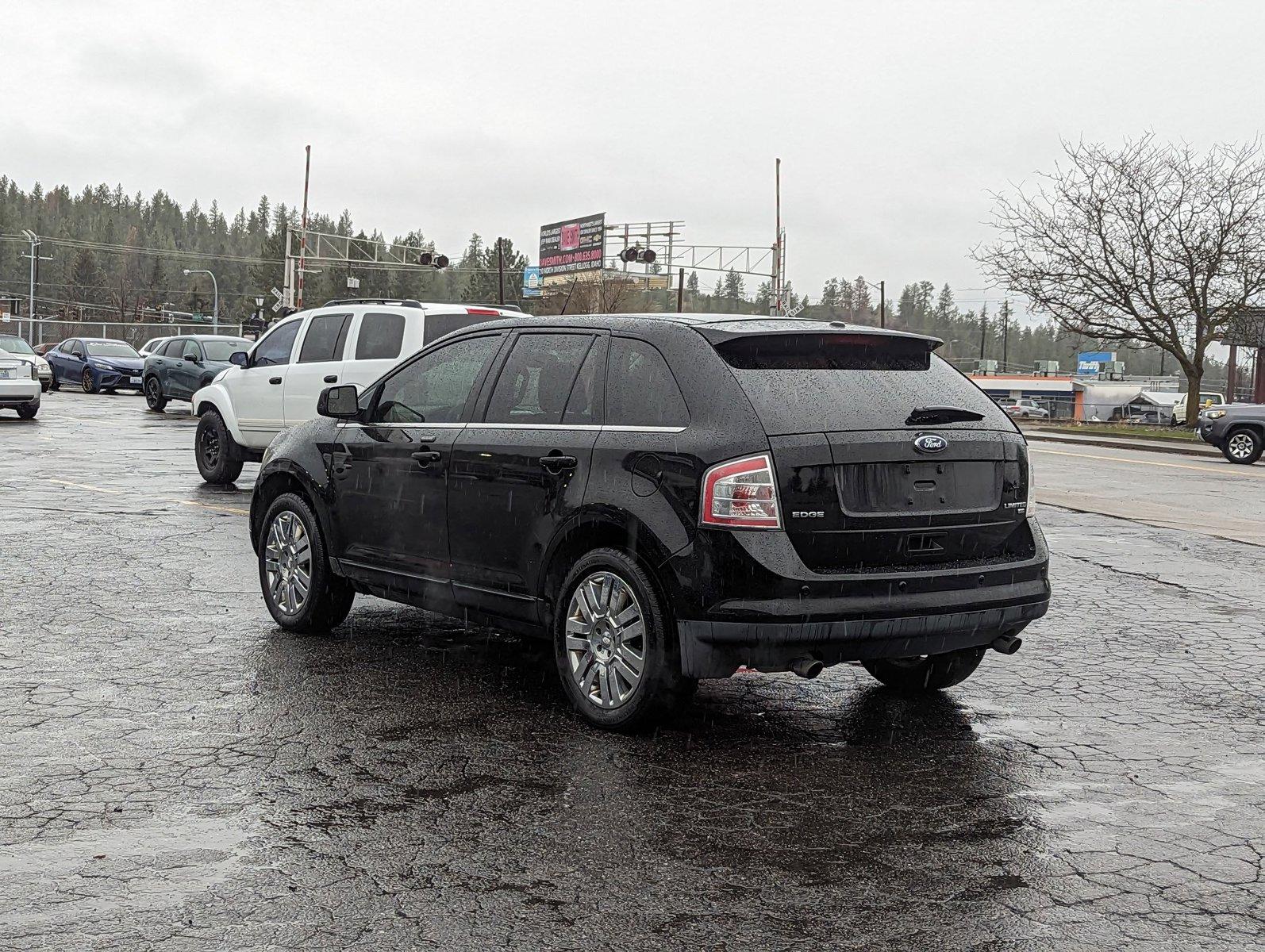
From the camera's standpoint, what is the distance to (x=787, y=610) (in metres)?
5.17

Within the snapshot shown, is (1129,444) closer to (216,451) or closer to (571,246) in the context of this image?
(216,451)

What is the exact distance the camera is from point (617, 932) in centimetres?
361

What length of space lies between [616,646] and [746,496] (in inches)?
34.0

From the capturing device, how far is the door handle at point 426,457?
6.59 metres

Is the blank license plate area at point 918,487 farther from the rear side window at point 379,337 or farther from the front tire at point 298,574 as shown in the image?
the rear side window at point 379,337

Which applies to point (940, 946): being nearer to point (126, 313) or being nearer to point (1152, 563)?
point (1152, 563)

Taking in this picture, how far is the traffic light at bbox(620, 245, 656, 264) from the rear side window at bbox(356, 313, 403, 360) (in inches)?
1930

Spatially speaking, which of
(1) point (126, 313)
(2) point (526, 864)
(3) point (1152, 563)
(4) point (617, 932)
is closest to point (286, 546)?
(2) point (526, 864)

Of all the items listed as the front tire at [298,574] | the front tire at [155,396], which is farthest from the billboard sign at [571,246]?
the front tire at [298,574]

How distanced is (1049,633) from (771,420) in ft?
11.5

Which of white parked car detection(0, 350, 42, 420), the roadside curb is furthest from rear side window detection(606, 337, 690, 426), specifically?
the roadside curb

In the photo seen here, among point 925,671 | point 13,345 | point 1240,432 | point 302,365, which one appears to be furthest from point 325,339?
point 13,345

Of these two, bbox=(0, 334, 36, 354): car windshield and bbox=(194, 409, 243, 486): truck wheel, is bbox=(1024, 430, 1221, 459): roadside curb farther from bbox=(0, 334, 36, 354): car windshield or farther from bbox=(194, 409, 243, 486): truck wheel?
bbox=(0, 334, 36, 354): car windshield

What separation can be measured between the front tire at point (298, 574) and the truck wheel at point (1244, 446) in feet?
79.6
